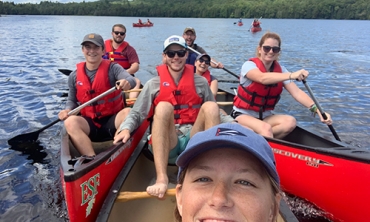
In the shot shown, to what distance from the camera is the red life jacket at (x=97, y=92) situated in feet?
13.2

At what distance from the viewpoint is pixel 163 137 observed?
9.99 feet

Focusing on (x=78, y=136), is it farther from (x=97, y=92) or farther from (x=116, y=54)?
(x=116, y=54)

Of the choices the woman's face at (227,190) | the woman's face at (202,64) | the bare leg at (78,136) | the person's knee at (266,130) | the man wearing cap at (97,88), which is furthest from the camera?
the woman's face at (202,64)

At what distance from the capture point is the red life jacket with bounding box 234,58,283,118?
424 cm

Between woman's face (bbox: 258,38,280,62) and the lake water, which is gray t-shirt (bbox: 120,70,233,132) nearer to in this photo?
woman's face (bbox: 258,38,280,62)

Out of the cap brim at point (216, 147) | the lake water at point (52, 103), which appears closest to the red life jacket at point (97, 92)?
the lake water at point (52, 103)

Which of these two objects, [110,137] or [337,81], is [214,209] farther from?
[337,81]

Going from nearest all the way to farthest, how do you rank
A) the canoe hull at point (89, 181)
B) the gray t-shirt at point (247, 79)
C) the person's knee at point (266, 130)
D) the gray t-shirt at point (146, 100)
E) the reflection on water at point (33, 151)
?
the canoe hull at point (89, 181) < the gray t-shirt at point (146, 100) < the person's knee at point (266, 130) < the gray t-shirt at point (247, 79) < the reflection on water at point (33, 151)

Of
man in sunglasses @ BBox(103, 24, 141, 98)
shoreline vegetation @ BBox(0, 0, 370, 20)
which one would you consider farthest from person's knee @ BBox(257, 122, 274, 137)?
shoreline vegetation @ BBox(0, 0, 370, 20)

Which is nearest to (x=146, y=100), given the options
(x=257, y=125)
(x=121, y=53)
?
(x=257, y=125)

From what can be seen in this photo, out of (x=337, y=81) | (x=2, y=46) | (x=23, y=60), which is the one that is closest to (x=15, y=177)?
(x=337, y=81)

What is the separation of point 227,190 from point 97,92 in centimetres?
326

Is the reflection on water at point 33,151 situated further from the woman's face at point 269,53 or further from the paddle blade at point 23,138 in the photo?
the woman's face at point 269,53

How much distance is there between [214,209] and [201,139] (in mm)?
239
